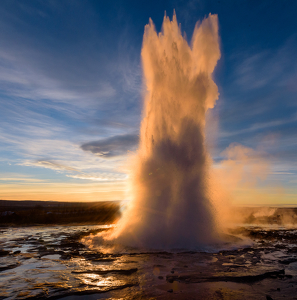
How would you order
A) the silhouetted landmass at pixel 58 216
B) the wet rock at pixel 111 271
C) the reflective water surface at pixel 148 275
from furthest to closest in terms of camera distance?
1. the silhouetted landmass at pixel 58 216
2. the wet rock at pixel 111 271
3. the reflective water surface at pixel 148 275

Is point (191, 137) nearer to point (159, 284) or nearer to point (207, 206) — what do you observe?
point (207, 206)

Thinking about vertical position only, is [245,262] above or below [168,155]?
below

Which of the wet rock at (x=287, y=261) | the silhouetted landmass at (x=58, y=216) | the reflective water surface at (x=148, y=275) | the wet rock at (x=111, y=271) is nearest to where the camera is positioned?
the reflective water surface at (x=148, y=275)

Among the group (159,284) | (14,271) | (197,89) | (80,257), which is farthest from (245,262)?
(197,89)

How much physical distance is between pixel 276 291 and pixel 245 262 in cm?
428

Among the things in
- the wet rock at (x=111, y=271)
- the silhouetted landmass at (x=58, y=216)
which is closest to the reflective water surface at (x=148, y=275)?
the wet rock at (x=111, y=271)

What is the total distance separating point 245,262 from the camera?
504 inches

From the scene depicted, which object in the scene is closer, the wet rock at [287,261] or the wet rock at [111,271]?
the wet rock at [111,271]

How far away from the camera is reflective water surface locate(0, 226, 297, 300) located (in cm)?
852

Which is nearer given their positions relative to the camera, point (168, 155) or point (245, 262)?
point (245, 262)

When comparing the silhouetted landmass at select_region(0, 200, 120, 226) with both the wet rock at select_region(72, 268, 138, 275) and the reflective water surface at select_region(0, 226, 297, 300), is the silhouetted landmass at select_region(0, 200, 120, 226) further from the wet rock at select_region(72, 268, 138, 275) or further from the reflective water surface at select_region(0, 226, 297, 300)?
the wet rock at select_region(72, 268, 138, 275)

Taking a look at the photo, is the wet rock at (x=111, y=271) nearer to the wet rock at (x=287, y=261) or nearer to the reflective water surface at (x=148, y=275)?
the reflective water surface at (x=148, y=275)

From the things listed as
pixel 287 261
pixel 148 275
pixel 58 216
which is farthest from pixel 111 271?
pixel 58 216

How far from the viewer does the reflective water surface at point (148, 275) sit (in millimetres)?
→ 8516
